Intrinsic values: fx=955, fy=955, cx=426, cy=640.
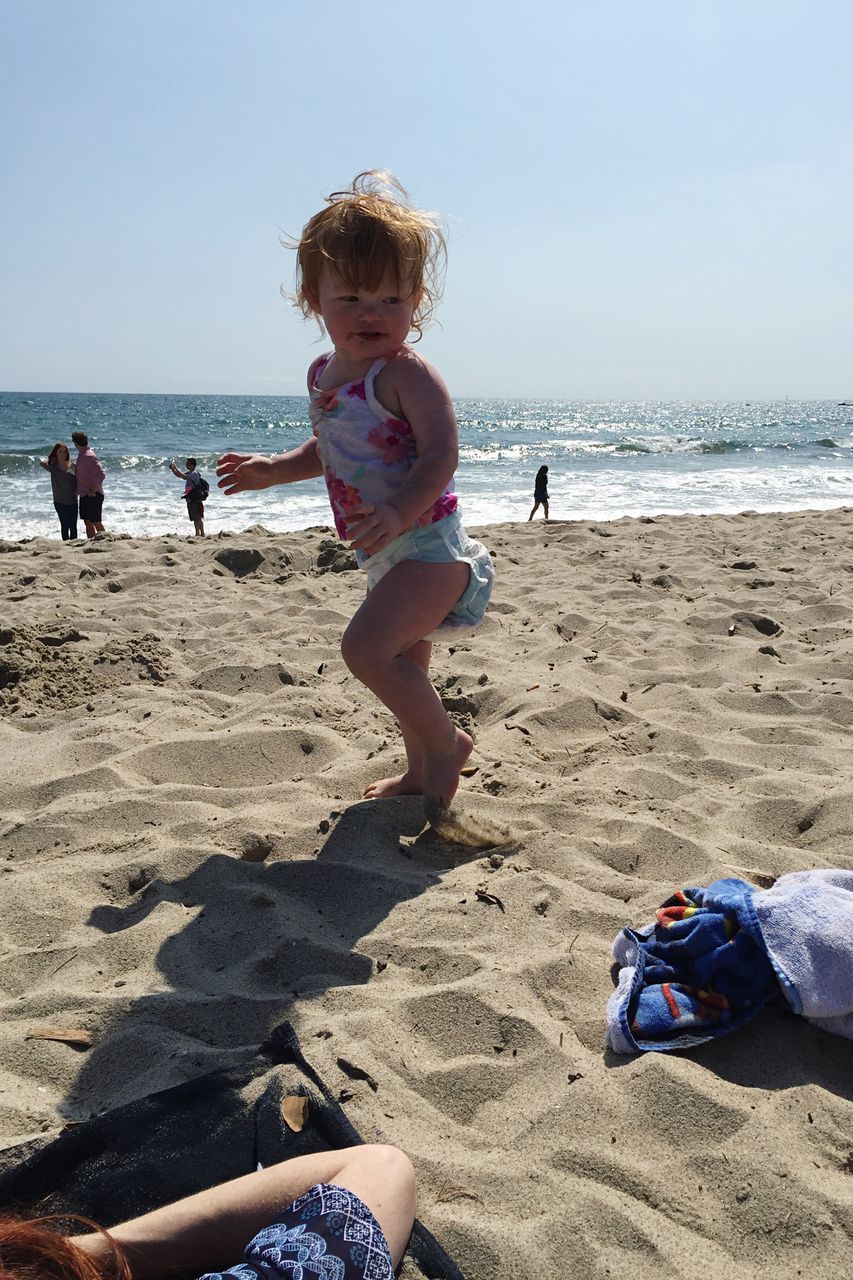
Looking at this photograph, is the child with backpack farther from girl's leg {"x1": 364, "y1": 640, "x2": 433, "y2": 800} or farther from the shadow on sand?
the shadow on sand

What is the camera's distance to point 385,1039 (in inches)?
69.4

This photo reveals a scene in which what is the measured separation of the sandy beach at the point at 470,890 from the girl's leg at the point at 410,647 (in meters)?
0.20

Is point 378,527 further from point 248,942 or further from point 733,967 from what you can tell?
point 733,967

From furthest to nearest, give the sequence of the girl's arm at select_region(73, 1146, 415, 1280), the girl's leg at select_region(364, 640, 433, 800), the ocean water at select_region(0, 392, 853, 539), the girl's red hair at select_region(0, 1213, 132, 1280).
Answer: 1. the ocean water at select_region(0, 392, 853, 539)
2. the girl's leg at select_region(364, 640, 433, 800)
3. the girl's arm at select_region(73, 1146, 415, 1280)
4. the girl's red hair at select_region(0, 1213, 132, 1280)

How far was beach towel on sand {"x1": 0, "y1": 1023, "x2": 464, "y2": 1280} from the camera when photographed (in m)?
1.43

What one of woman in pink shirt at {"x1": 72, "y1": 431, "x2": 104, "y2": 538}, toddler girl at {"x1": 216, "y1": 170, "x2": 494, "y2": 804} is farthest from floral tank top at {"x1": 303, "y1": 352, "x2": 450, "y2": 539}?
woman in pink shirt at {"x1": 72, "y1": 431, "x2": 104, "y2": 538}

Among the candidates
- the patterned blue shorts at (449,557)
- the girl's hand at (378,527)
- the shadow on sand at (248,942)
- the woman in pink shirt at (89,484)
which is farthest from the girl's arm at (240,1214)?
the woman in pink shirt at (89,484)

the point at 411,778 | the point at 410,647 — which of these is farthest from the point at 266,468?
the point at 411,778

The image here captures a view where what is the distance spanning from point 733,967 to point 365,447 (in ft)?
5.05

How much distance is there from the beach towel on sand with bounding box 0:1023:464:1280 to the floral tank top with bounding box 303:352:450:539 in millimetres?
1377

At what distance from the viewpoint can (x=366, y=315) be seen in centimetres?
243

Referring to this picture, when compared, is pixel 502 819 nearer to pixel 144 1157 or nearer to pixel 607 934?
pixel 607 934

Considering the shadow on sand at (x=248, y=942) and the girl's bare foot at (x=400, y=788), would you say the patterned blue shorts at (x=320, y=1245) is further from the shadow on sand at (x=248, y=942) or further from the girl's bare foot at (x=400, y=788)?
the girl's bare foot at (x=400, y=788)

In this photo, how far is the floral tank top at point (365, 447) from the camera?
252cm
